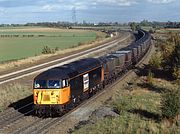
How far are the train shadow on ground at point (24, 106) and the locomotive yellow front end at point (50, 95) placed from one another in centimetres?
236

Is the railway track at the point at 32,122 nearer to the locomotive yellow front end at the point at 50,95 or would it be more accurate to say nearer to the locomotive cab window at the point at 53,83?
the locomotive yellow front end at the point at 50,95

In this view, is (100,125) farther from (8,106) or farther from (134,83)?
(134,83)

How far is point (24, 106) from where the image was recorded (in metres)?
29.0

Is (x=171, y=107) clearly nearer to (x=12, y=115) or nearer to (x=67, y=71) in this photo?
(x=67, y=71)

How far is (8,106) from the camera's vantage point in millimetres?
29422

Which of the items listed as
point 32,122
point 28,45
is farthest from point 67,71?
point 28,45

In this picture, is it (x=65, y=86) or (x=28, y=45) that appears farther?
(x=28, y=45)

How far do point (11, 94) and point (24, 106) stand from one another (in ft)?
15.4

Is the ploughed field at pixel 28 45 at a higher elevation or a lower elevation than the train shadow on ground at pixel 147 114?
lower

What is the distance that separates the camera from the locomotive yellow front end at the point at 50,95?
2433cm

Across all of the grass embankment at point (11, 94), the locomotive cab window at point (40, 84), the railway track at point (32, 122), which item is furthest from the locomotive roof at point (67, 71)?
the grass embankment at point (11, 94)

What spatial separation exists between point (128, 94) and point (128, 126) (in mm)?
11428

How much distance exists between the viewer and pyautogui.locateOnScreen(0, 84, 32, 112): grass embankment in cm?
3015

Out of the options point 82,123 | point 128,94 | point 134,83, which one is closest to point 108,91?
point 128,94
